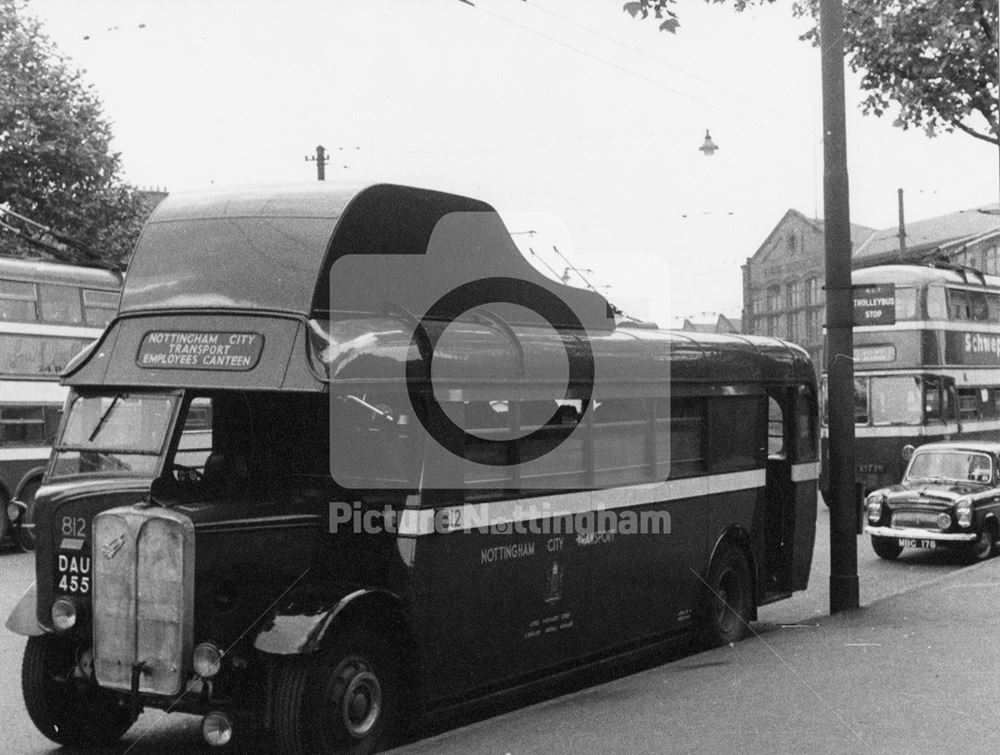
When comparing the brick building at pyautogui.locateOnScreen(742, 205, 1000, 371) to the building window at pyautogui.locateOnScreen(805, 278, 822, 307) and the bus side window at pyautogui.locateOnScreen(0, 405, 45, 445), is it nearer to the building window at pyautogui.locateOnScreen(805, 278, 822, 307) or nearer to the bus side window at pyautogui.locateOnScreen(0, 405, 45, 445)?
the building window at pyautogui.locateOnScreen(805, 278, 822, 307)

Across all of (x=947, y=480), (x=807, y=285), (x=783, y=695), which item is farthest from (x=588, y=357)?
(x=807, y=285)

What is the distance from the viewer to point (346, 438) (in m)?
7.45

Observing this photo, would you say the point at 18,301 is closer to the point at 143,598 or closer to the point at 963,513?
the point at 143,598

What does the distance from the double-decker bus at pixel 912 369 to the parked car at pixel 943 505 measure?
24.8 ft

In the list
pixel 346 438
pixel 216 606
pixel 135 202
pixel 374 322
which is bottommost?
pixel 216 606

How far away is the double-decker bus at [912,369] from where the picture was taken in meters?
26.4

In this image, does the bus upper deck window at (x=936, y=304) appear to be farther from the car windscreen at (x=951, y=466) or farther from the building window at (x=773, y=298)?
the building window at (x=773, y=298)

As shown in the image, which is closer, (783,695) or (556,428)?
(783,695)

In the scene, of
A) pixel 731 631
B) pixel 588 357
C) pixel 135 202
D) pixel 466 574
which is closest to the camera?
pixel 466 574

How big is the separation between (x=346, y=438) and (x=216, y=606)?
48.0 inches

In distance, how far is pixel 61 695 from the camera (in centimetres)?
751

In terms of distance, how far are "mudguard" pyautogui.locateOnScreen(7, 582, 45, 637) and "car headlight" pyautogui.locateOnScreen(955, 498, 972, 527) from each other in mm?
13140

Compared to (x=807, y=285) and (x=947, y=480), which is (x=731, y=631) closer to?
(x=947, y=480)

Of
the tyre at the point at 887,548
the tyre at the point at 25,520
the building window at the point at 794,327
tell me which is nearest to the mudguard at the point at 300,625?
the tyre at the point at 887,548
